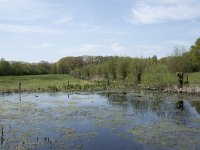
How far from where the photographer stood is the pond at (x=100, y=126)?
1538 cm

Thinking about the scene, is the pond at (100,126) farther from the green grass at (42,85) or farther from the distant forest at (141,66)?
the distant forest at (141,66)

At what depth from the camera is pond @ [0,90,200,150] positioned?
15.4m

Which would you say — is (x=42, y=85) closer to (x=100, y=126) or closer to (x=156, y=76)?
(x=156, y=76)

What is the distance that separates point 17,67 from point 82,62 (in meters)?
Answer: 28.9

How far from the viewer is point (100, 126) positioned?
19516 mm

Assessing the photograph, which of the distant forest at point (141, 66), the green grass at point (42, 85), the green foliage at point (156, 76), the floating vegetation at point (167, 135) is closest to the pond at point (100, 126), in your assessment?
the floating vegetation at point (167, 135)

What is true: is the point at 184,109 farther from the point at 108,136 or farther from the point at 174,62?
the point at 174,62

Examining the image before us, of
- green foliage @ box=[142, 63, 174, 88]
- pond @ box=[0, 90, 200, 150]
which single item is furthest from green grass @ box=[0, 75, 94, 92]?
pond @ box=[0, 90, 200, 150]

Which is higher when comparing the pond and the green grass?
the green grass

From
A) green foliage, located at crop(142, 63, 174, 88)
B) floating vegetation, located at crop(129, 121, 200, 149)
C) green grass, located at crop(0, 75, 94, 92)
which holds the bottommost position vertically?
floating vegetation, located at crop(129, 121, 200, 149)

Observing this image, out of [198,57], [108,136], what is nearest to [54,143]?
[108,136]

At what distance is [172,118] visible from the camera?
2225cm

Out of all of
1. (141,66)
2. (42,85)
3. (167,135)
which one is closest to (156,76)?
(141,66)

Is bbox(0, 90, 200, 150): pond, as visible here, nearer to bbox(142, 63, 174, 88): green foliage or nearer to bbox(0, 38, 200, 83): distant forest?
bbox(142, 63, 174, 88): green foliage
